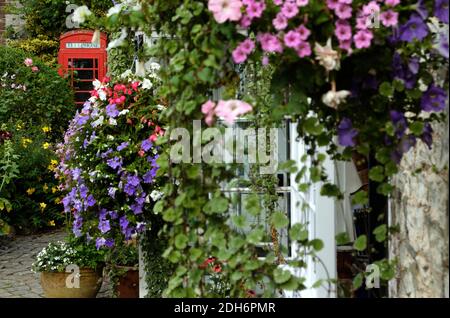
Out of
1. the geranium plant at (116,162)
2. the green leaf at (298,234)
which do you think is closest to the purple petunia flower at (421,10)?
the green leaf at (298,234)

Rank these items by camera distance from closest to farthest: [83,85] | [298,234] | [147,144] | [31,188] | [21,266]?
[298,234], [147,144], [21,266], [31,188], [83,85]

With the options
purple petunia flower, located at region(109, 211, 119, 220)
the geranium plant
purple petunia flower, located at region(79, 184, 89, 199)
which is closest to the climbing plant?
the geranium plant

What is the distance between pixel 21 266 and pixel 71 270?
164cm

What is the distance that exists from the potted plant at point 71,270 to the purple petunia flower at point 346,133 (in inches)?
124

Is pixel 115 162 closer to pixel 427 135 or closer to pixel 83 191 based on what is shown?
pixel 83 191

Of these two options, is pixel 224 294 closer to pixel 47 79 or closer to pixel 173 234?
pixel 173 234

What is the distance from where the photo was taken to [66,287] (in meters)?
5.24

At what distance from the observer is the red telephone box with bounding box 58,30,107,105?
10922 mm

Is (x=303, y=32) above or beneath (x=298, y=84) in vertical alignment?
above

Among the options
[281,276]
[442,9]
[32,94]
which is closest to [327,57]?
[442,9]

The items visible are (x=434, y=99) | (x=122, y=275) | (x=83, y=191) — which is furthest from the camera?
(x=122, y=275)

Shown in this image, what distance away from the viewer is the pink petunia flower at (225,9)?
241 centimetres

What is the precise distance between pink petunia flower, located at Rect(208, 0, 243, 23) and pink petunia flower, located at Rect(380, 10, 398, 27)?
0.47 m

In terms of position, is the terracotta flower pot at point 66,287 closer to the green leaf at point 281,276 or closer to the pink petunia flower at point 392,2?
the green leaf at point 281,276
